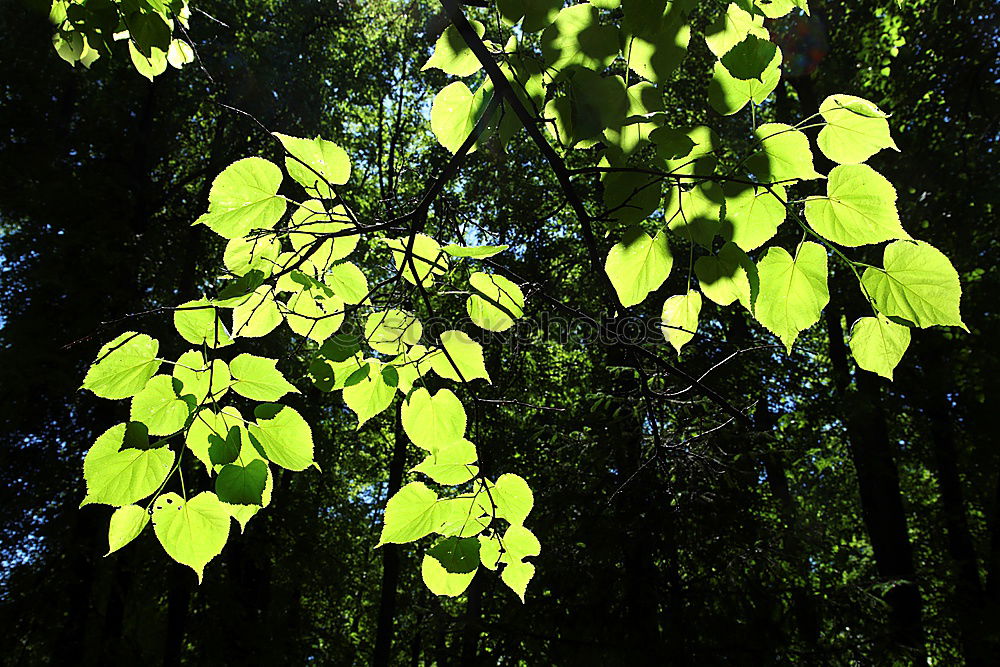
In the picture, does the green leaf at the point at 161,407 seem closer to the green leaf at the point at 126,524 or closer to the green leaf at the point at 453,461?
the green leaf at the point at 126,524

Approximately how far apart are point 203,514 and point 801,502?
14063 millimetres

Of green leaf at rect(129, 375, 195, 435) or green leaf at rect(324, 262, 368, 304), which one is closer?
green leaf at rect(129, 375, 195, 435)

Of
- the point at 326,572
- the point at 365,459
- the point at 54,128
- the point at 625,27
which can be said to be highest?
the point at 54,128

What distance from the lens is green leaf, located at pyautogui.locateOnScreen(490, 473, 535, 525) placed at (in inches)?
44.3

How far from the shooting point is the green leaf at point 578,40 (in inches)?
39.6

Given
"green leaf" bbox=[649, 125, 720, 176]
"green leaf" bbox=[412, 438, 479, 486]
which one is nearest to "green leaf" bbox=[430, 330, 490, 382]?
"green leaf" bbox=[412, 438, 479, 486]

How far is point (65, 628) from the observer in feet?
25.3

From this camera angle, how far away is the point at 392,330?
3.90ft

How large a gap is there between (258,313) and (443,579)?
58cm

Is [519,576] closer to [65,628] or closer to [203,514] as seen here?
[203,514]

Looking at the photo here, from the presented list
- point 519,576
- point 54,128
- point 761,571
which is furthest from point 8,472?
point 519,576

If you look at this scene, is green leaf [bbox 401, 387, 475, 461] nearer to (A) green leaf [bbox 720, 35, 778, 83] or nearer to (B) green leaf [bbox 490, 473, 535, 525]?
(B) green leaf [bbox 490, 473, 535, 525]

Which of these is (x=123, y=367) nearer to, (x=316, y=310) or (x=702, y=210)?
(x=316, y=310)

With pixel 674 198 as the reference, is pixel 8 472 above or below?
above
